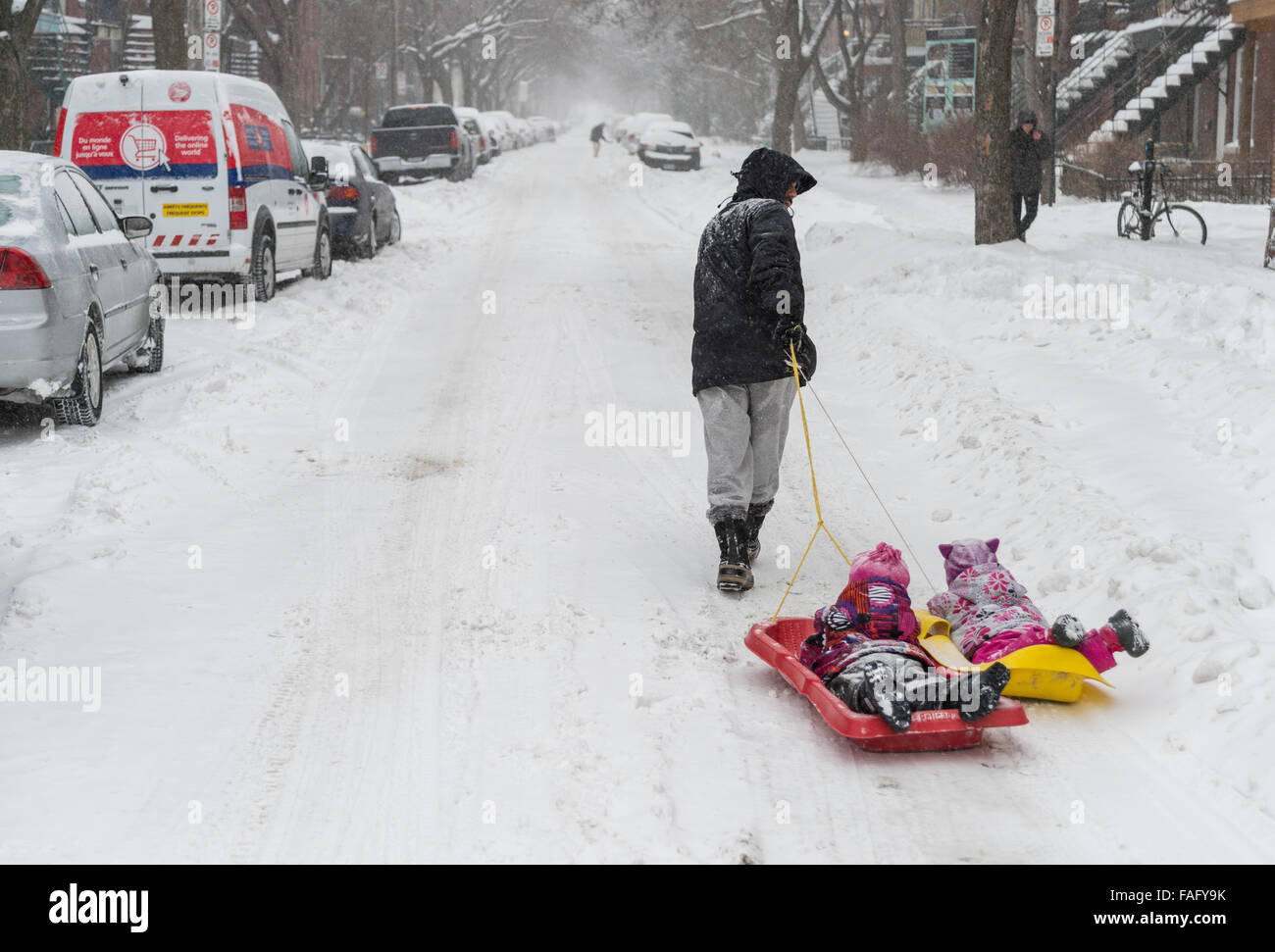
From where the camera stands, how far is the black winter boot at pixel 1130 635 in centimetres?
473

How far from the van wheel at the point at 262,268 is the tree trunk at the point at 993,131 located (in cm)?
754

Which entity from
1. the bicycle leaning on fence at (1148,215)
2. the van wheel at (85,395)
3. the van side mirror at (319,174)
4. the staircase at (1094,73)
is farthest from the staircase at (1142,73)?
the van wheel at (85,395)

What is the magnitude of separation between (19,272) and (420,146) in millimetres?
24823

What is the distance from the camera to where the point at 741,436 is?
633 cm

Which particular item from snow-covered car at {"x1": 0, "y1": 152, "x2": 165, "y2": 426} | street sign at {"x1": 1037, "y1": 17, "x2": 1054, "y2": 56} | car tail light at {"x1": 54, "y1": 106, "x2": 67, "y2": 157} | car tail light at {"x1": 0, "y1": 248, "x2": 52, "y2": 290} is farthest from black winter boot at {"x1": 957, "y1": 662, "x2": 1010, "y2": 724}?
street sign at {"x1": 1037, "y1": 17, "x2": 1054, "y2": 56}

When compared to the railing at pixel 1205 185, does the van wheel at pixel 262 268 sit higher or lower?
lower

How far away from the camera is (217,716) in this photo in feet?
15.7

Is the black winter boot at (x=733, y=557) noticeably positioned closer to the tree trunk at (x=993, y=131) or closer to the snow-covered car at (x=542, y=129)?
the tree trunk at (x=993, y=131)

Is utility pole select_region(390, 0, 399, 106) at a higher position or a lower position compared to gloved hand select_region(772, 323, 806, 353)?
higher

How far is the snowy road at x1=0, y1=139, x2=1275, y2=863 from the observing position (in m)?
4.07

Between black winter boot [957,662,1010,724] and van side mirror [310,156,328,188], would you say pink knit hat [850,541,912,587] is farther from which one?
van side mirror [310,156,328,188]

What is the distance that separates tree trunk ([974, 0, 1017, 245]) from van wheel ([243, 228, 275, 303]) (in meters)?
7.54

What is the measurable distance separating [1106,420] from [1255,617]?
3080 mm
